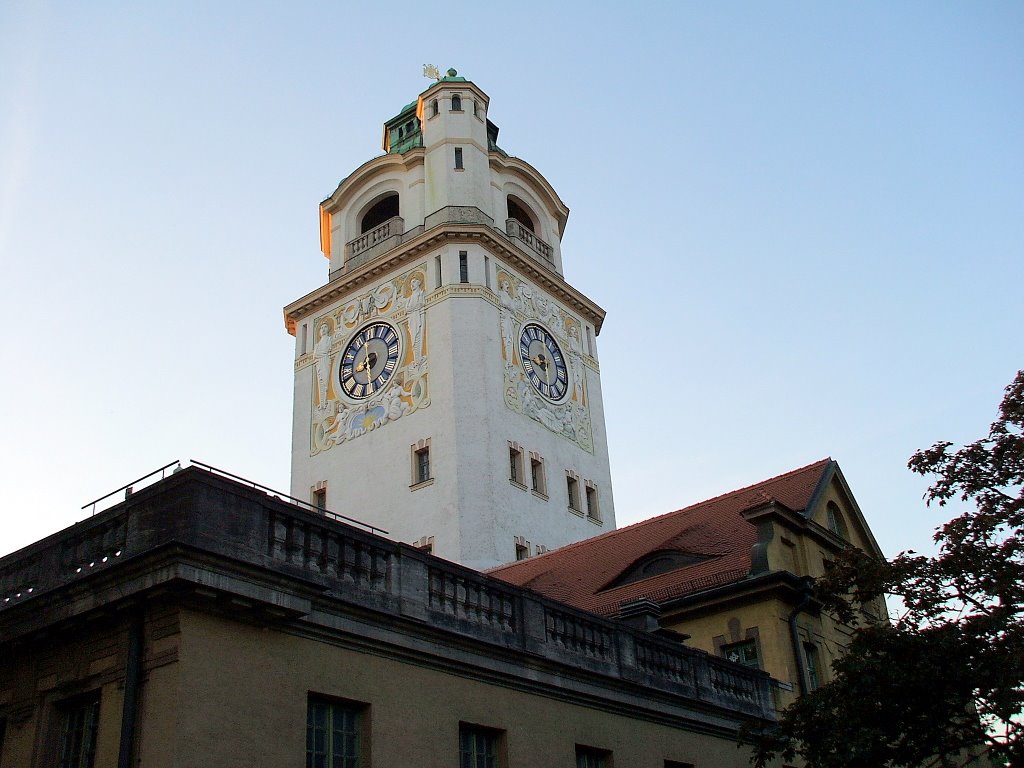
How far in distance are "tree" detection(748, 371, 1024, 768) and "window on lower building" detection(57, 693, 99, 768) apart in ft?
34.8

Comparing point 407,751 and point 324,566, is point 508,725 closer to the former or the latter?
point 407,751

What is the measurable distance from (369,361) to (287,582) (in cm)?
3306

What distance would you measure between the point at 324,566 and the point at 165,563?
→ 2390mm

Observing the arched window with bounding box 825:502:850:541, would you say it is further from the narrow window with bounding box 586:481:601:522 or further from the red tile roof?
the narrow window with bounding box 586:481:601:522

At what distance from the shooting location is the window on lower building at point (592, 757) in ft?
58.5

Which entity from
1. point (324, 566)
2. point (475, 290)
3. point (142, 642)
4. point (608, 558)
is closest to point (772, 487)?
point (608, 558)

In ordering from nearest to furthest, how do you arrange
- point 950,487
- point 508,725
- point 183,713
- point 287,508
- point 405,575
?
point 183,713
point 287,508
point 405,575
point 508,725
point 950,487

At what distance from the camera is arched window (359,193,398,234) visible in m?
51.9

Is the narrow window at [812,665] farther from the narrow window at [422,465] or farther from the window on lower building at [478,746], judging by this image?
the narrow window at [422,465]

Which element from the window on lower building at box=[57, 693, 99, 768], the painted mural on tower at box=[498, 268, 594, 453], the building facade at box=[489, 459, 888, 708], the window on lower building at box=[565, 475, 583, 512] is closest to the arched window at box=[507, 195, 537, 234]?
the painted mural on tower at box=[498, 268, 594, 453]

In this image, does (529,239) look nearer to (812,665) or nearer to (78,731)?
(812,665)

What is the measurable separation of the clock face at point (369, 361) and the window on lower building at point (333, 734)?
103ft

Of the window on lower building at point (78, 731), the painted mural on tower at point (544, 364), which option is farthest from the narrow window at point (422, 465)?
the window on lower building at point (78, 731)

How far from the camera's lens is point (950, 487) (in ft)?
63.7
